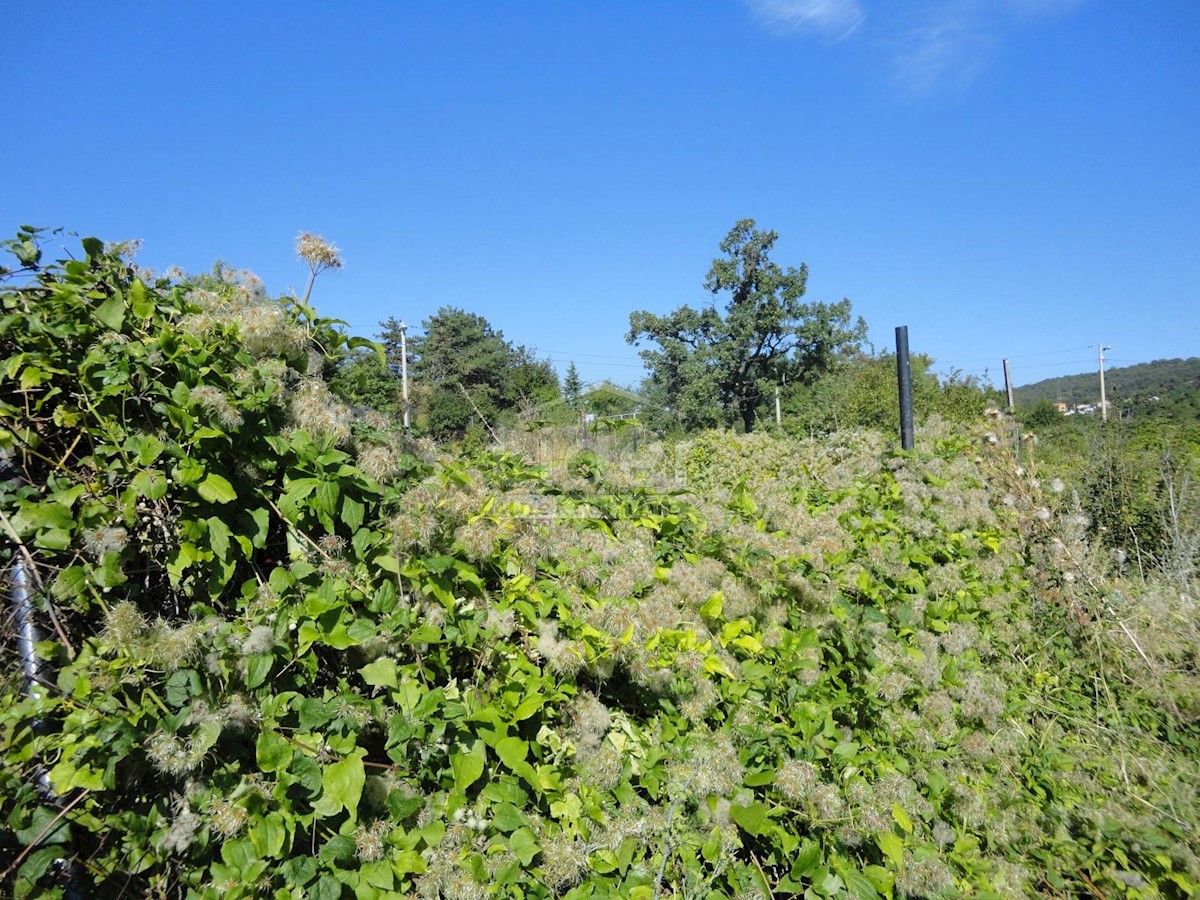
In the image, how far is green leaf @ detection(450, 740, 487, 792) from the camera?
55.9 inches

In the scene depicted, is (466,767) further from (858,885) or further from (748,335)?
(748,335)

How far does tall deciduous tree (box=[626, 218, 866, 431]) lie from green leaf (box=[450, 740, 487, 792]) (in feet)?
101

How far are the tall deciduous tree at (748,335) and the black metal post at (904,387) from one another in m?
26.9

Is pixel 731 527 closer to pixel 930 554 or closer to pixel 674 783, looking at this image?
pixel 674 783

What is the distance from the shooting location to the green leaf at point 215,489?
54.5 inches

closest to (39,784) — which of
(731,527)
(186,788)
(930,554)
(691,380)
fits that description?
(186,788)

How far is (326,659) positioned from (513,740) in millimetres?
474

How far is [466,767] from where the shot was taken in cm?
143

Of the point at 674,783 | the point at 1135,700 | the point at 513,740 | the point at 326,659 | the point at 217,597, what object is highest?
the point at 217,597

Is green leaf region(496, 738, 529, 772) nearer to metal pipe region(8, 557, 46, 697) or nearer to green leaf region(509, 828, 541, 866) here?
green leaf region(509, 828, 541, 866)

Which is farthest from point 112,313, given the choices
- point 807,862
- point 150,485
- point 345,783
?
point 807,862

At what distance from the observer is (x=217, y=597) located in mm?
1458

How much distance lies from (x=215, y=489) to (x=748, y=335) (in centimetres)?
3214

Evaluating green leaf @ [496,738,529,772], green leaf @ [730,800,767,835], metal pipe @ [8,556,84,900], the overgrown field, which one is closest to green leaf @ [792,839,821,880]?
the overgrown field
